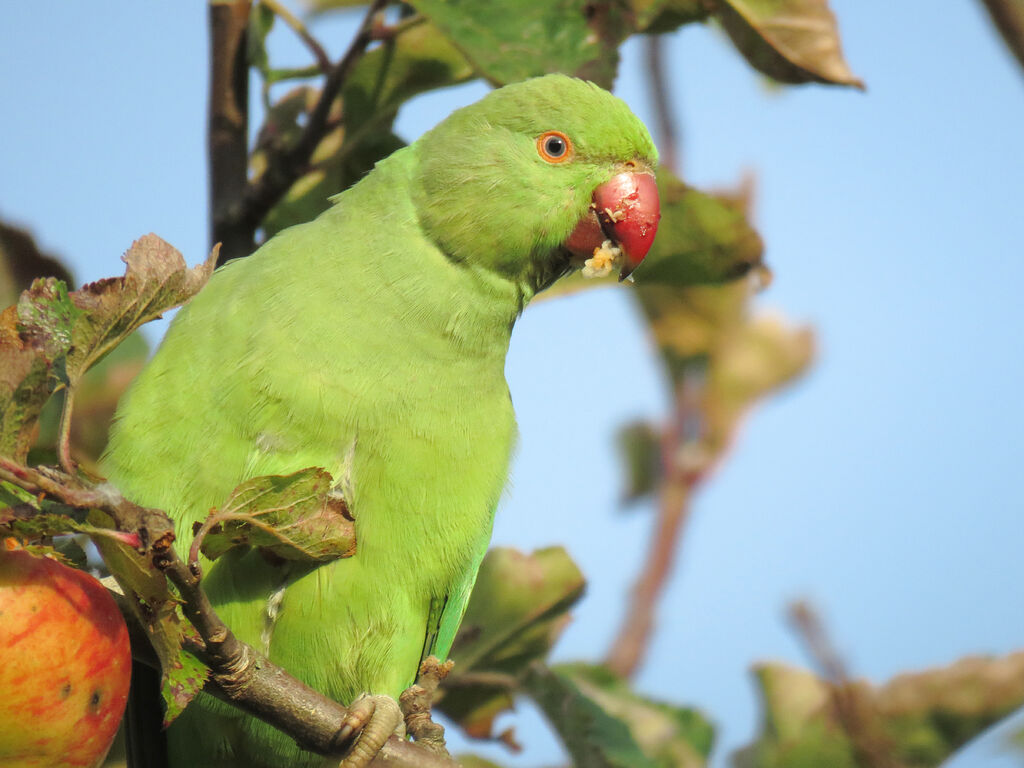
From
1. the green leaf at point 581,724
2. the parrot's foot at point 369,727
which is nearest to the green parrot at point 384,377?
the parrot's foot at point 369,727

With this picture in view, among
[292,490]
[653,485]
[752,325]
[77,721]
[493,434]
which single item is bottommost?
[653,485]

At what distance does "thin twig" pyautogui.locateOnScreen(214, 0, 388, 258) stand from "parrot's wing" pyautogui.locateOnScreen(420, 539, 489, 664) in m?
1.05

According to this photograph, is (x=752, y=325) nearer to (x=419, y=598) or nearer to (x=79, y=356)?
(x=419, y=598)

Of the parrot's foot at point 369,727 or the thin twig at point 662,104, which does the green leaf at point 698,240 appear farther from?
the parrot's foot at point 369,727

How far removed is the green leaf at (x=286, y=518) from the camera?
1.63 meters

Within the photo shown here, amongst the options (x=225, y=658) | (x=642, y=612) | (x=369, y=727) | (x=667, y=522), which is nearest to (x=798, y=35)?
(x=667, y=522)

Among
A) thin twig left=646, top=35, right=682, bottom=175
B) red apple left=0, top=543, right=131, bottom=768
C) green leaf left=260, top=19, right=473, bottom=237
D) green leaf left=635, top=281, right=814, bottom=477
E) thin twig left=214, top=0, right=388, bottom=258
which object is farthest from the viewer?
green leaf left=635, top=281, right=814, bottom=477

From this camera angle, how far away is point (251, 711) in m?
1.90

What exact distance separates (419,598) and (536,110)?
1279 mm

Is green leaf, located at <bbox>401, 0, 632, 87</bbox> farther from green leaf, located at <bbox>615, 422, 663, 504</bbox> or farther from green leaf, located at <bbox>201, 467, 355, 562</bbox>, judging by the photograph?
green leaf, located at <bbox>615, 422, 663, 504</bbox>

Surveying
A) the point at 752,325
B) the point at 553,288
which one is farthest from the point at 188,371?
the point at 752,325

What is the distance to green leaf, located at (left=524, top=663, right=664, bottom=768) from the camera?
3068 millimetres

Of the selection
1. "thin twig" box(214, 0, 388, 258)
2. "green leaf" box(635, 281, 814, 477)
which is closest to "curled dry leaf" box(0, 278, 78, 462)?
"thin twig" box(214, 0, 388, 258)

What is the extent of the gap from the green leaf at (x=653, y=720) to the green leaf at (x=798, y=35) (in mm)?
1819
